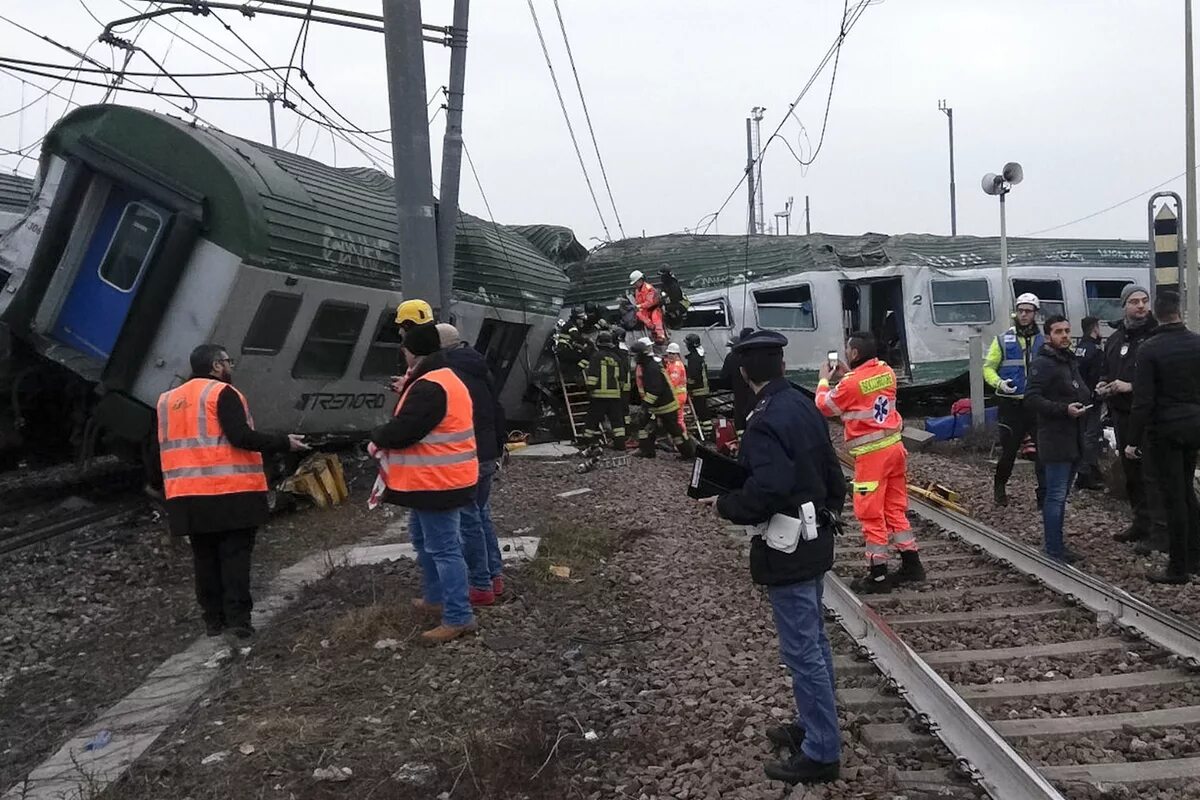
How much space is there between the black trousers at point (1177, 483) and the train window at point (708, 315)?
396 inches

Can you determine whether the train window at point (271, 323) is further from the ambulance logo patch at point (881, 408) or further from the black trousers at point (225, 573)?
the ambulance logo patch at point (881, 408)

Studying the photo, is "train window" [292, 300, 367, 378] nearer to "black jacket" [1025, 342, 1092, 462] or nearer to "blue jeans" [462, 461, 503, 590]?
"blue jeans" [462, 461, 503, 590]

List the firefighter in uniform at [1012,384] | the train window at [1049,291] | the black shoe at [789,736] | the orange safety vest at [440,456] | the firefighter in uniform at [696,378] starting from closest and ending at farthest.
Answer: the black shoe at [789,736] → the orange safety vest at [440,456] → the firefighter in uniform at [1012,384] → the firefighter in uniform at [696,378] → the train window at [1049,291]

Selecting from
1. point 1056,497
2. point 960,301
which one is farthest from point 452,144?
point 960,301

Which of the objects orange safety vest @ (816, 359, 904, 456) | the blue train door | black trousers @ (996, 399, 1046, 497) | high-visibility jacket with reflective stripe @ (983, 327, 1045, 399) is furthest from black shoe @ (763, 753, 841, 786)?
the blue train door

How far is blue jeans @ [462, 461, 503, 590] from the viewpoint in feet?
18.4

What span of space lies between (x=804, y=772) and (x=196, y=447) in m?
3.53

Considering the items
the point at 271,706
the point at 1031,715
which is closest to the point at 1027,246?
the point at 1031,715

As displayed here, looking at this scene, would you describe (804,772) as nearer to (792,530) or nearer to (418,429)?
(792,530)

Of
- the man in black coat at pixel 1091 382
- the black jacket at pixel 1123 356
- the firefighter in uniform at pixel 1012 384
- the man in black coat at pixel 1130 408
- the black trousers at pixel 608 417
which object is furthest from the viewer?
the black trousers at pixel 608 417

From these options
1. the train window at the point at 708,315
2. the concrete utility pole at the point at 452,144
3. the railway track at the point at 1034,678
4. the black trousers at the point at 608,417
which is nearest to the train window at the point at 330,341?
the concrete utility pole at the point at 452,144

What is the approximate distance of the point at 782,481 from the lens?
3350mm

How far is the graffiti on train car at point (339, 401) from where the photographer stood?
9.30 meters

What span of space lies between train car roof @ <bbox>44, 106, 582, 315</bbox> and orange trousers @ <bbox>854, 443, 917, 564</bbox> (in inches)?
198
